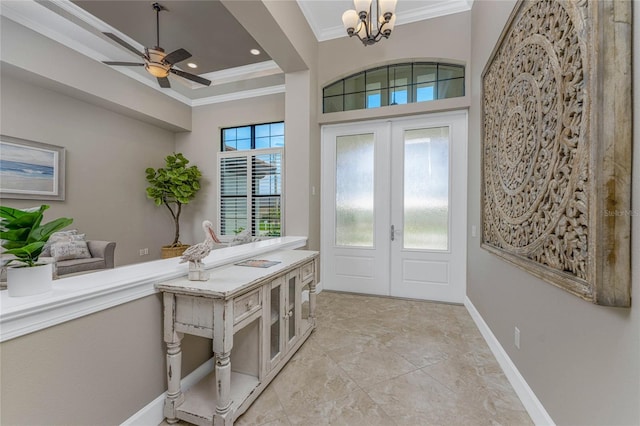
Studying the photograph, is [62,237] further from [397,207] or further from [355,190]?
[397,207]

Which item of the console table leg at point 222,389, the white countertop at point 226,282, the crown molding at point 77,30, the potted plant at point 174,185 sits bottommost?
the console table leg at point 222,389

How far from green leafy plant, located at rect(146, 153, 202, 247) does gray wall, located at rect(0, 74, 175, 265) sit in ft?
0.92

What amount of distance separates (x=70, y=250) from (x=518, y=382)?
17.2 feet

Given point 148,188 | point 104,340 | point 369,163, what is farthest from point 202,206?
point 104,340

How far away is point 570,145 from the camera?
46.1 inches

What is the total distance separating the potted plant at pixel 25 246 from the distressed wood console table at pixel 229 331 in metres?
0.51

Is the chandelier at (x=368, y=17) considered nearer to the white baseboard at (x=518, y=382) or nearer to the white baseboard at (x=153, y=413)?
the white baseboard at (x=518, y=382)

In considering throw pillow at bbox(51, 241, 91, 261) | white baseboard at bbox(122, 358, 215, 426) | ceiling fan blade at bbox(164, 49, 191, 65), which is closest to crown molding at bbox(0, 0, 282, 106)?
ceiling fan blade at bbox(164, 49, 191, 65)

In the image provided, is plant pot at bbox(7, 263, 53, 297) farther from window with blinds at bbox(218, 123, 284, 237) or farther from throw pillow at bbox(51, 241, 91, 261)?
window with blinds at bbox(218, 123, 284, 237)

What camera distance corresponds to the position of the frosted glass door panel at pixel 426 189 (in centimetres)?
352

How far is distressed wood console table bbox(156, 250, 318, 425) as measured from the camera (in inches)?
56.2

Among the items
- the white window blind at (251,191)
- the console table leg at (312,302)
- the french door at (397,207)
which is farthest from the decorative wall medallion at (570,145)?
the white window blind at (251,191)

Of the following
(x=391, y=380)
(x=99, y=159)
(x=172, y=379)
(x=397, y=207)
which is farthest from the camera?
(x=99, y=159)

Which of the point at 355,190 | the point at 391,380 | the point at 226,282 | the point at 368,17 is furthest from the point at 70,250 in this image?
the point at 368,17
